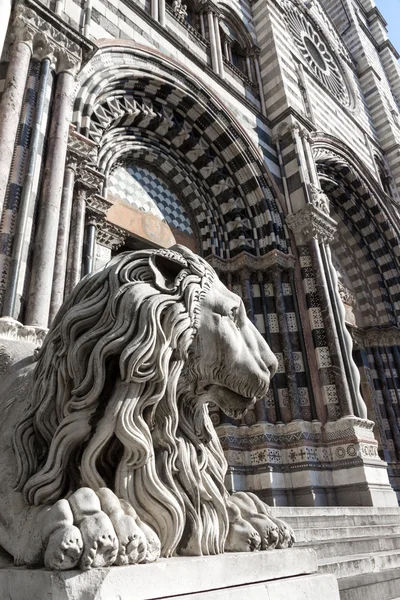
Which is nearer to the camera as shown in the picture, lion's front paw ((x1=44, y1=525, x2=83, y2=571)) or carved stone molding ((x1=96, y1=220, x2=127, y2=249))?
lion's front paw ((x1=44, y1=525, x2=83, y2=571))

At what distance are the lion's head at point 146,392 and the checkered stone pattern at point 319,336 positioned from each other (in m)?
5.82

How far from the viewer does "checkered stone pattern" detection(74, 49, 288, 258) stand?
7.68m

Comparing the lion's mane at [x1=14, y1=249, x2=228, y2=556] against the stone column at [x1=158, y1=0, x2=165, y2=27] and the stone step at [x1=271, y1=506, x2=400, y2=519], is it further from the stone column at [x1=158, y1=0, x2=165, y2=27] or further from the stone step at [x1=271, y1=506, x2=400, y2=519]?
the stone column at [x1=158, y1=0, x2=165, y2=27]

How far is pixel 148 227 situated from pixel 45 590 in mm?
6722

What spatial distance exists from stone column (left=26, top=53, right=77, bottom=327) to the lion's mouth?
2371 mm

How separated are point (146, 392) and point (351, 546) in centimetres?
215

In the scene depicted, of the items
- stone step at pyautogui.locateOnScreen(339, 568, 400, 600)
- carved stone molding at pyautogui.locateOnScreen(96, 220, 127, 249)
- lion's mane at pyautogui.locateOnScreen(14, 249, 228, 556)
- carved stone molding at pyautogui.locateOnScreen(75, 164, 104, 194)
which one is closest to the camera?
lion's mane at pyautogui.locateOnScreen(14, 249, 228, 556)

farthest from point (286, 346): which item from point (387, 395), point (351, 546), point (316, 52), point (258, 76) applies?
point (316, 52)

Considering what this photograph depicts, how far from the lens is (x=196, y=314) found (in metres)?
1.69

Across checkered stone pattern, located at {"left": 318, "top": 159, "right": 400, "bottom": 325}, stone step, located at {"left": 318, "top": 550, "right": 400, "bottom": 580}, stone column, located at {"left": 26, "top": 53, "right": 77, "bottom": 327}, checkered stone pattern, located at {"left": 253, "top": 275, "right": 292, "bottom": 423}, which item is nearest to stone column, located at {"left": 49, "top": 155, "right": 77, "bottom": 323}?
stone column, located at {"left": 26, "top": 53, "right": 77, "bottom": 327}

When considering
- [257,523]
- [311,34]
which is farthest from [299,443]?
[311,34]

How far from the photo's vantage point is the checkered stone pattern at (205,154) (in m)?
7.68

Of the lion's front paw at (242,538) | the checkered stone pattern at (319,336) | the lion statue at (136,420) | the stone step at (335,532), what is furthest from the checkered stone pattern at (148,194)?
the lion's front paw at (242,538)

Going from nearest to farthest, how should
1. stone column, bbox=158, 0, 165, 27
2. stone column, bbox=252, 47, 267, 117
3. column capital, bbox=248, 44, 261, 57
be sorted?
stone column, bbox=158, 0, 165, 27
stone column, bbox=252, 47, 267, 117
column capital, bbox=248, 44, 261, 57
